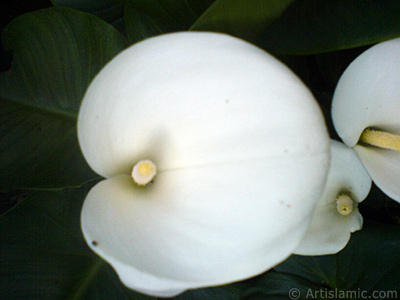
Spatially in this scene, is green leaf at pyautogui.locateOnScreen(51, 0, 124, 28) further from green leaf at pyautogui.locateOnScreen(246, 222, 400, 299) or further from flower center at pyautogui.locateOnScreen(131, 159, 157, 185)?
green leaf at pyautogui.locateOnScreen(246, 222, 400, 299)

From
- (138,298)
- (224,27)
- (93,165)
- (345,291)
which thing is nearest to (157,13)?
(224,27)

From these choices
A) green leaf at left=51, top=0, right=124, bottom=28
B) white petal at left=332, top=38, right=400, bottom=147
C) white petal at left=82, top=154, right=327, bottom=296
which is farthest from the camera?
green leaf at left=51, top=0, right=124, bottom=28

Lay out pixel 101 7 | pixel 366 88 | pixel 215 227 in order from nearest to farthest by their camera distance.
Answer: pixel 215 227, pixel 366 88, pixel 101 7

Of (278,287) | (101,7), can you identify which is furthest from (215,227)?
(101,7)

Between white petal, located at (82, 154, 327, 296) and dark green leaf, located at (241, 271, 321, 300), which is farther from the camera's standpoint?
dark green leaf, located at (241, 271, 321, 300)

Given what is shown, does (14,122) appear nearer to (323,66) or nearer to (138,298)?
(138,298)

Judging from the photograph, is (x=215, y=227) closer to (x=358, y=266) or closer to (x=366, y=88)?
(x=366, y=88)

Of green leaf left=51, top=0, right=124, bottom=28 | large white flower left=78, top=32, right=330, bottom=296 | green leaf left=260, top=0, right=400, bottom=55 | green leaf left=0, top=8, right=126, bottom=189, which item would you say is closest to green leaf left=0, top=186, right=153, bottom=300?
green leaf left=0, top=8, right=126, bottom=189
